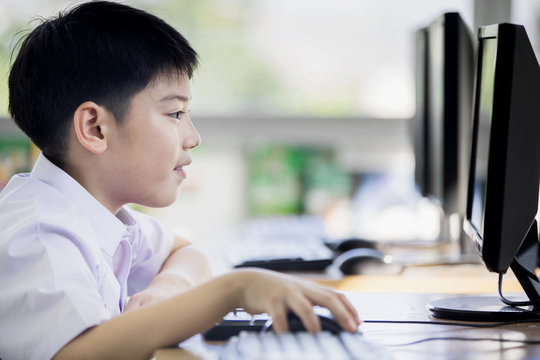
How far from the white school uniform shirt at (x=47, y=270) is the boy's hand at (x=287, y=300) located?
0.16 m

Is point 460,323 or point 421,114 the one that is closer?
point 460,323

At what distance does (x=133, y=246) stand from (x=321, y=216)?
1408 mm

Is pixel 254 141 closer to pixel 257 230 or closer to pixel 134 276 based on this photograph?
pixel 257 230

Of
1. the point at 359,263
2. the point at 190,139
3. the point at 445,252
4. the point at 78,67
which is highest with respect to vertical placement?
the point at 78,67

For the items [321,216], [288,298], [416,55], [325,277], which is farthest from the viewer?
[321,216]

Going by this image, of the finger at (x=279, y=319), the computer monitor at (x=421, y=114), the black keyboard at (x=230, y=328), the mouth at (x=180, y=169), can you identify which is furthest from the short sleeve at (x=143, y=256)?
the computer monitor at (x=421, y=114)

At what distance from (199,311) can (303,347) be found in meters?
0.14

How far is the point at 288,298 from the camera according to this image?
743 millimetres

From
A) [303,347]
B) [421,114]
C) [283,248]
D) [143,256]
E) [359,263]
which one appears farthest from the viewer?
[421,114]

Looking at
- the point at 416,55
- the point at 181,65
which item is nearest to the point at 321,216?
the point at 416,55

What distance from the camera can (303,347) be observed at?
26.7 inches

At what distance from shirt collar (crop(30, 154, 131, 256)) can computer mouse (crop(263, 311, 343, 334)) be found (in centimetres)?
32

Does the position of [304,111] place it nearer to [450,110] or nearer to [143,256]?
[450,110]

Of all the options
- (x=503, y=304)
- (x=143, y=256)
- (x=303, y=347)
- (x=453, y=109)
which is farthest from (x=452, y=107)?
(x=303, y=347)
